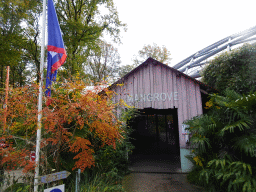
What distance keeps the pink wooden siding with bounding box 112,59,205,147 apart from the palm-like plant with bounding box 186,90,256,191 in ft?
5.66

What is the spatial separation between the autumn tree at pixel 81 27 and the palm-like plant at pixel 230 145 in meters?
9.32

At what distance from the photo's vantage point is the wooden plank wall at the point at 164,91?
7.22m

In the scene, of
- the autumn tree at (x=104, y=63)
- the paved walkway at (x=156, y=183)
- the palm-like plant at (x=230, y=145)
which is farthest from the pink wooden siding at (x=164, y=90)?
the autumn tree at (x=104, y=63)

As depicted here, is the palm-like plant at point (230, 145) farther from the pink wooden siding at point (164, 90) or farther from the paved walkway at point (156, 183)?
the pink wooden siding at point (164, 90)

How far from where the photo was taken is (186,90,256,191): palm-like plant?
4.14 meters

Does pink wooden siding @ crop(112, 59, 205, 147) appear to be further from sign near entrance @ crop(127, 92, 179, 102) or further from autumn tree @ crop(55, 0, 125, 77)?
autumn tree @ crop(55, 0, 125, 77)

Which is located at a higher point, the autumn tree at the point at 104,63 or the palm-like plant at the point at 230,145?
the autumn tree at the point at 104,63

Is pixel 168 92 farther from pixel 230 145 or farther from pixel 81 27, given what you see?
pixel 81 27

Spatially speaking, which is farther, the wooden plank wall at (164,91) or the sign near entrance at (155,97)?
the sign near entrance at (155,97)

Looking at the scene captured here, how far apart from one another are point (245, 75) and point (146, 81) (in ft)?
12.9

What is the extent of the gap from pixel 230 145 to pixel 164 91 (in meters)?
3.43

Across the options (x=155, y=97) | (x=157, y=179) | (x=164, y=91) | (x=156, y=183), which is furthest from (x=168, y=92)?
(x=156, y=183)

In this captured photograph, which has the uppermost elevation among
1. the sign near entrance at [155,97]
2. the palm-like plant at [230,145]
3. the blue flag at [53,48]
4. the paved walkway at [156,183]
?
the blue flag at [53,48]

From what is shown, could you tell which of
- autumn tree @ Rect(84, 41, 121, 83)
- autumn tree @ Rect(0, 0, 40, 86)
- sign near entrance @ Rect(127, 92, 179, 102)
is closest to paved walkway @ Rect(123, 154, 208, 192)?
sign near entrance @ Rect(127, 92, 179, 102)
